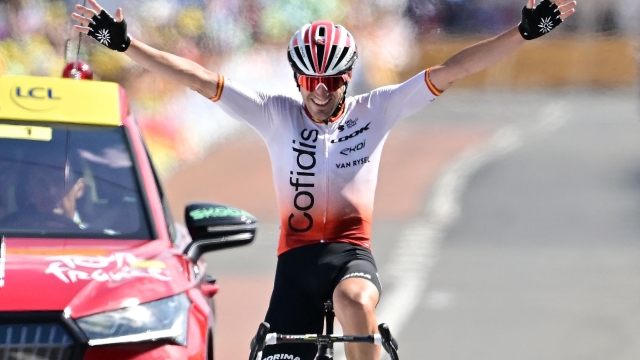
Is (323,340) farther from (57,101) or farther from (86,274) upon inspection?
(57,101)

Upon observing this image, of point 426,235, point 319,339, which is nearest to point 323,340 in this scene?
point 319,339

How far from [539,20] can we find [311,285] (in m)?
1.44

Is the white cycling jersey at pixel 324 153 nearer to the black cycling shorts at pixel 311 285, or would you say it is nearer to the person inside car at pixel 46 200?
the black cycling shorts at pixel 311 285

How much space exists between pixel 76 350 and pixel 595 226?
14405 millimetres

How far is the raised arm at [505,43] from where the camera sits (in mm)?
5719

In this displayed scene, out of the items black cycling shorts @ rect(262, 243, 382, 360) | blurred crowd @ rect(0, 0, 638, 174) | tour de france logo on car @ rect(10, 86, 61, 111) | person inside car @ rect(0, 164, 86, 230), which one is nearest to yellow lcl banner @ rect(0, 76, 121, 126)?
tour de france logo on car @ rect(10, 86, 61, 111)

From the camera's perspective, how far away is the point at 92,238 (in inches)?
226

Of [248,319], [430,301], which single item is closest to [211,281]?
[248,319]

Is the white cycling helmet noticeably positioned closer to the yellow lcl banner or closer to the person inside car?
the yellow lcl banner

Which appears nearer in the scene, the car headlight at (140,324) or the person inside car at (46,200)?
the car headlight at (140,324)

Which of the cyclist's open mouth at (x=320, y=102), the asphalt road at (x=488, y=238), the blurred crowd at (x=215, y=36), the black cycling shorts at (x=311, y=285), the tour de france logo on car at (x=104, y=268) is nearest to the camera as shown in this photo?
the tour de france logo on car at (x=104, y=268)

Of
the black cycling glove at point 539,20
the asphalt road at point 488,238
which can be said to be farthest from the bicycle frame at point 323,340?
the asphalt road at point 488,238

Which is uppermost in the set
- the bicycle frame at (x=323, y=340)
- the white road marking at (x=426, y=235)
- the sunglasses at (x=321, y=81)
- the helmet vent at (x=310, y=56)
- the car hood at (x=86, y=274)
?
the white road marking at (x=426, y=235)

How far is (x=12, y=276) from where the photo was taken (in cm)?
505
